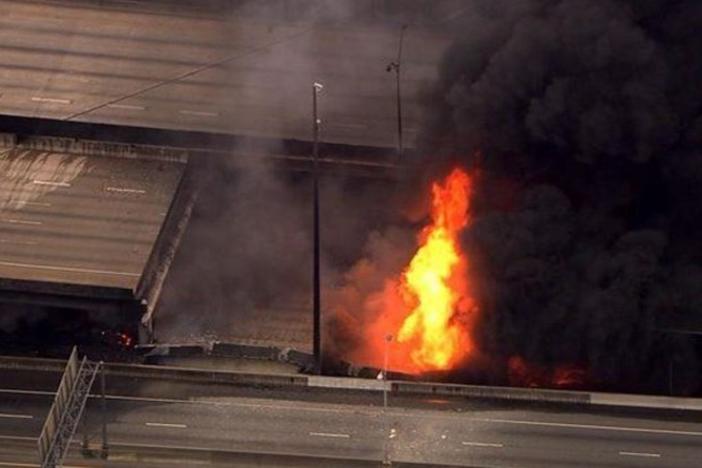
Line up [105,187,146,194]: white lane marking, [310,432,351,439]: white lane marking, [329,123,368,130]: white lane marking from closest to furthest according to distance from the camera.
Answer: [310,432,351,439]: white lane marking < [105,187,146,194]: white lane marking < [329,123,368,130]: white lane marking

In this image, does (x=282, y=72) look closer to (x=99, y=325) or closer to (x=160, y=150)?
(x=160, y=150)

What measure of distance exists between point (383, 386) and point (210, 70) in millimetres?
23100

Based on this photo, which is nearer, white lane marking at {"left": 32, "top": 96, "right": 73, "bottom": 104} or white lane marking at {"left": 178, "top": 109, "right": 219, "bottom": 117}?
white lane marking at {"left": 178, "top": 109, "right": 219, "bottom": 117}

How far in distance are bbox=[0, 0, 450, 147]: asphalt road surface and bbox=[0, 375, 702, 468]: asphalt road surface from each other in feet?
55.5

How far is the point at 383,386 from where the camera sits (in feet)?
194

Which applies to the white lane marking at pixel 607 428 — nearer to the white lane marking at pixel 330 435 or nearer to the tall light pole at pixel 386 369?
the tall light pole at pixel 386 369

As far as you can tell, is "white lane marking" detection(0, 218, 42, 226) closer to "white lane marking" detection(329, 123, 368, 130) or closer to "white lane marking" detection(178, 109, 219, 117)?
A: "white lane marking" detection(178, 109, 219, 117)

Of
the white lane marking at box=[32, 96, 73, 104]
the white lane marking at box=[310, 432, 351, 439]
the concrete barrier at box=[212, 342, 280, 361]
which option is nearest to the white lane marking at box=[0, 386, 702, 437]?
the white lane marking at box=[310, 432, 351, 439]

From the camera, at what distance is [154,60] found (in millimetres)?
75312

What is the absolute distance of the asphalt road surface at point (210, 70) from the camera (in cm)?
7212

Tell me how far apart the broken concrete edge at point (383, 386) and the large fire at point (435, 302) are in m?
2.83

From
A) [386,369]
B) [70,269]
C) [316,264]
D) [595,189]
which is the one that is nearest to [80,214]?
[70,269]

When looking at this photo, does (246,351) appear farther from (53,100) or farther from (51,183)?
(53,100)

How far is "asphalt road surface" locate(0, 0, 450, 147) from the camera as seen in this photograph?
72.1m
